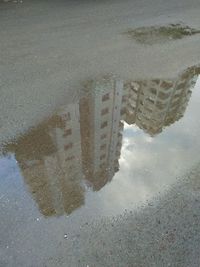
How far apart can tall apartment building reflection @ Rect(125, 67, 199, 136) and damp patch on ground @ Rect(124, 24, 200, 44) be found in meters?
1.71

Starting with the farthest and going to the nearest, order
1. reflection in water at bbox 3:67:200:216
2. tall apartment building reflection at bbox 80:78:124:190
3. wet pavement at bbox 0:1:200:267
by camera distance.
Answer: tall apartment building reflection at bbox 80:78:124:190 → reflection in water at bbox 3:67:200:216 → wet pavement at bbox 0:1:200:267

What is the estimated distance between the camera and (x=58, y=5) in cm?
955

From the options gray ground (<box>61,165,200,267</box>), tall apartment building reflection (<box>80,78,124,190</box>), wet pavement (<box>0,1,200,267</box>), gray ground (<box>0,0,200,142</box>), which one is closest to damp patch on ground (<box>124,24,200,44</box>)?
gray ground (<box>0,0,200,142</box>)

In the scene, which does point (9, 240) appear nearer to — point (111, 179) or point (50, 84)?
point (111, 179)

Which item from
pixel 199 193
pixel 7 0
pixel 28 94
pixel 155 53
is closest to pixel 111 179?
pixel 199 193

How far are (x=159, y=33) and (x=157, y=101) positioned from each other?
9.34 ft

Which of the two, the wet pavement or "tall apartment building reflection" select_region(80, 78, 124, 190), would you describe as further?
"tall apartment building reflection" select_region(80, 78, 124, 190)

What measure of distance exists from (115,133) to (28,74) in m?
2.41

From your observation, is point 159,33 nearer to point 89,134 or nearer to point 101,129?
point 101,129

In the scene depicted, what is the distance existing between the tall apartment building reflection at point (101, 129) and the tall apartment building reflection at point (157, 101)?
252 millimetres

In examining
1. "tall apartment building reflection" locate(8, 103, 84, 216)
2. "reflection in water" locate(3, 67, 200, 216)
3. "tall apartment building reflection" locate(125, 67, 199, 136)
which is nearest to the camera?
"tall apartment building reflection" locate(8, 103, 84, 216)

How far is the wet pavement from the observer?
4.22 m

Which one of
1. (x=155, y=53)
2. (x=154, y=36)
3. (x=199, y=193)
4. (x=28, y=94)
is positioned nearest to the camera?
(x=199, y=193)

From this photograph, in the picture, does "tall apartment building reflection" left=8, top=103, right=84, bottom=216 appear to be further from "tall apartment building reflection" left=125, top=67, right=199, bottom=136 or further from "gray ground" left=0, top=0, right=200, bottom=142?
"tall apartment building reflection" left=125, top=67, right=199, bottom=136
